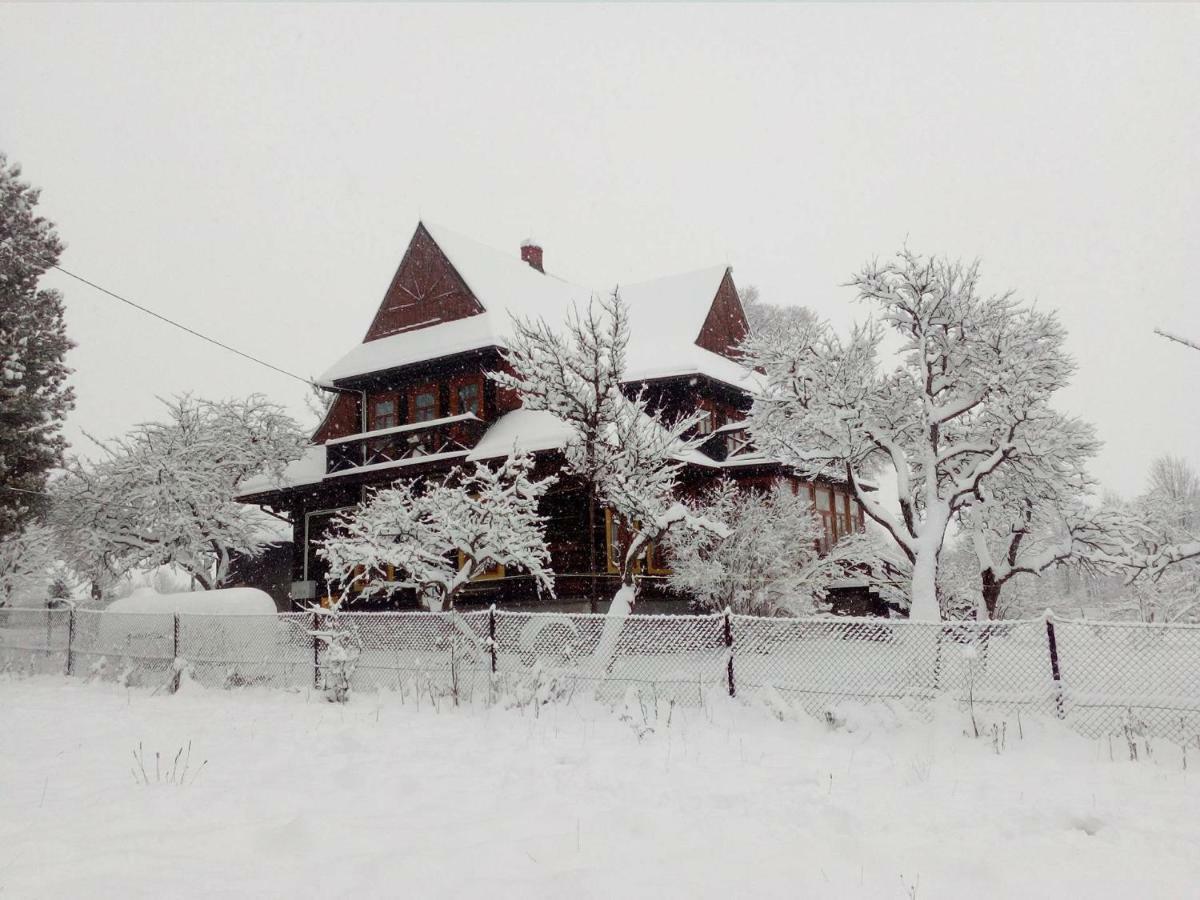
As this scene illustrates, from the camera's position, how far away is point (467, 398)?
23609 millimetres

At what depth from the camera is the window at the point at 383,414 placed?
24.9 m

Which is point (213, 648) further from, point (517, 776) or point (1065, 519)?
point (1065, 519)

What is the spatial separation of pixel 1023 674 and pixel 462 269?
19815mm

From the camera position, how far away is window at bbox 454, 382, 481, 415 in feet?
76.6

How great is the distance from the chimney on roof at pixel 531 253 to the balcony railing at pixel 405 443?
32.4ft

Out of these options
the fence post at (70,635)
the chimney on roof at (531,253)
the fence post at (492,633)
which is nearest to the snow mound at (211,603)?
the fence post at (70,635)

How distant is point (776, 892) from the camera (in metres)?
4.48

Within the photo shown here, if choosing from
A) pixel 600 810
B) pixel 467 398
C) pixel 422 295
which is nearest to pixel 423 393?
pixel 467 398

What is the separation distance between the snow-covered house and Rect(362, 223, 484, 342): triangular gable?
39 millimetres

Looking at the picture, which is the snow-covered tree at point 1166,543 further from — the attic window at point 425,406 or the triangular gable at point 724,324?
the attic window at point 425,406

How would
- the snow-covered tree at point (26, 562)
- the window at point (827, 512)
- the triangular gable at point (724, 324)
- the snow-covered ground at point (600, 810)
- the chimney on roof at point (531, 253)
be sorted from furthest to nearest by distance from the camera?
the snow-covered tree at point (26, 562) → the chimney on roof at point (531, 253) → the triangular gable at point (724, 324) → the window at point (827, 512) → the snow-covered ground at point (600, 810)

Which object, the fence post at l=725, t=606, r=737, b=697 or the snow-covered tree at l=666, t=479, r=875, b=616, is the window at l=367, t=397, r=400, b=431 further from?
the fence post at l=725, t=606, r=737, b=697

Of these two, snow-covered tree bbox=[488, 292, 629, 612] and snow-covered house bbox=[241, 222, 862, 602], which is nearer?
snow-covered tree bbox=[488, 292, 629, 612]

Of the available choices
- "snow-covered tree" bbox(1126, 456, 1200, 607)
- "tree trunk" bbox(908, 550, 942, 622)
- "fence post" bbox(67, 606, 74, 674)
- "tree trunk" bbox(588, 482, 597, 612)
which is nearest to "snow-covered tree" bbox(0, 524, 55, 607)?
"fence post" bbox(67, 606, 74, 674)
